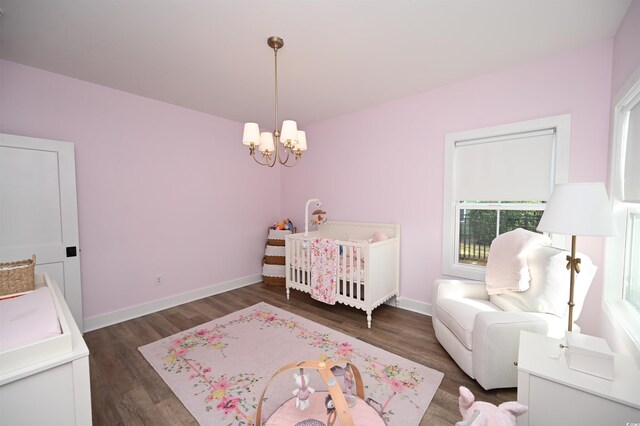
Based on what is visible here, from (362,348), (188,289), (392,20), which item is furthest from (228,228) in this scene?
(392,20)

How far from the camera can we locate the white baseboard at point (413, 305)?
2.76 metres

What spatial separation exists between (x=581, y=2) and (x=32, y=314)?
322cm

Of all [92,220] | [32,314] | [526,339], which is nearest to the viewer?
[32,314]

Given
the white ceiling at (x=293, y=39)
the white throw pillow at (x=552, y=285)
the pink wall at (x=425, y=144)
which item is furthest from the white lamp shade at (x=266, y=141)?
the white throw pillow at (x=552, y=285)

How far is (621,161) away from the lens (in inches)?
64.6

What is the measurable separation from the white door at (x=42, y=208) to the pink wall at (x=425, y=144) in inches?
102

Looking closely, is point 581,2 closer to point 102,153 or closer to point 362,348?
point 362,348

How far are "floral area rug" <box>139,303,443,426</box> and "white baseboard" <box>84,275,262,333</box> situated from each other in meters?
0.77

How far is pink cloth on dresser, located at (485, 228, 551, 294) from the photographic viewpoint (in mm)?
1809

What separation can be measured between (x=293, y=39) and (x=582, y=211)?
77.5 inches

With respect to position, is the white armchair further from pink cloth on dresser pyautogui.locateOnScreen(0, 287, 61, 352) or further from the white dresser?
pink cloth on dresser pyautogui.locateOnScreen(0, 287, 61, 352)

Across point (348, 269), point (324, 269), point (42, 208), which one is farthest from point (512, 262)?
point (42, 208)

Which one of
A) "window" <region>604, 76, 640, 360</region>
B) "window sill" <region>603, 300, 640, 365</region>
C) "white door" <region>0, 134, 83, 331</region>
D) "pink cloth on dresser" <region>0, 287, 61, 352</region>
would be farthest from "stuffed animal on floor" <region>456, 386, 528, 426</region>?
"white door" <region>0, 134, 83, 331</region>

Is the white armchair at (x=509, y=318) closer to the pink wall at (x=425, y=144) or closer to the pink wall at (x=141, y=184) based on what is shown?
the pink wall at (x=425, y=144)
